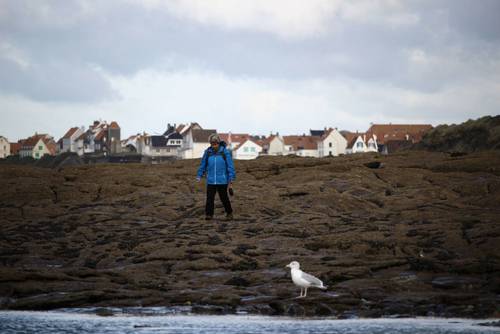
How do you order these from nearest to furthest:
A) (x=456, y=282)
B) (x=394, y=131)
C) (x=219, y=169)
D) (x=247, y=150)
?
(x=456, y=282)
(x=219, y=169)
(x=394, y=131)
(x=247, y=150)

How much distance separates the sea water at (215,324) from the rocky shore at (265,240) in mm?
454

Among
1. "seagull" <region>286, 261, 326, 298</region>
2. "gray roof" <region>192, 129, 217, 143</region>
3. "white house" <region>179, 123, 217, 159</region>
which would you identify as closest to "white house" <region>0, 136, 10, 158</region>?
"white house" <region>179, 123, 217, 159</region>

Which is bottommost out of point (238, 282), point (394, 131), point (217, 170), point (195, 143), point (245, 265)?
point (238, 282)

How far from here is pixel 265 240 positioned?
19203 millimetres

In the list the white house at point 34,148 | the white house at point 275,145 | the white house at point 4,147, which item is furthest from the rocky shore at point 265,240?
the white house at point 4,147

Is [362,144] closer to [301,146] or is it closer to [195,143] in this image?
[301,146]

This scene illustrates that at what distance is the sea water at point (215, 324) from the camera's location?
1305 centimetres

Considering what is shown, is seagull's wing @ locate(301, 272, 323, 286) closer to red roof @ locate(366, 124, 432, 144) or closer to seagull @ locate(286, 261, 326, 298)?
seagull @ locate(286, 261, 326, 298)

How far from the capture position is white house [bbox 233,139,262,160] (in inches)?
6560

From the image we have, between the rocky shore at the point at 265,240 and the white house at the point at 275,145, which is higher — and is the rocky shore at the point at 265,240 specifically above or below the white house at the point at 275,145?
below

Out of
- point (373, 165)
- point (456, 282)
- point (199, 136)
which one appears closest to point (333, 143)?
point (199, 136)

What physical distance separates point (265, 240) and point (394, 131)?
150 meters

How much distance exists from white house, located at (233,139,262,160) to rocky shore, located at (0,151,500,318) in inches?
5355

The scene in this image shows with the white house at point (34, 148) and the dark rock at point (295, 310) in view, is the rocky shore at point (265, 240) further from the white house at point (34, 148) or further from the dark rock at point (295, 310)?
the white house at point (34, 148)
